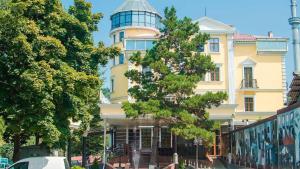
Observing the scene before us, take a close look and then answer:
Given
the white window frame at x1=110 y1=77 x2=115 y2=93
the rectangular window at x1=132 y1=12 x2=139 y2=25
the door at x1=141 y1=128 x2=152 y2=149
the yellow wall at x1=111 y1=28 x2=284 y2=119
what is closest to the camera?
the door at x1=141 y1=128 x2=152 y2=149

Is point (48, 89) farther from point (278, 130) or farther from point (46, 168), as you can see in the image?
point (278, 130)

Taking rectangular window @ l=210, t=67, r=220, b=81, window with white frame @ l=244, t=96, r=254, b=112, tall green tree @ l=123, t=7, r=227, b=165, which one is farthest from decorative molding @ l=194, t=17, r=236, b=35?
tall green tree @ l=123, t=7, r=227, b=165

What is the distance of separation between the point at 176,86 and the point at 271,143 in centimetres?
835

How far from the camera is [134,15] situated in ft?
169

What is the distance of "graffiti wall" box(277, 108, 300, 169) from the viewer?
17.6 metres

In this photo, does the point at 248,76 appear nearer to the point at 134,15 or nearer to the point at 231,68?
the point at 231,68

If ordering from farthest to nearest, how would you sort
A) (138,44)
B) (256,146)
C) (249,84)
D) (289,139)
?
(249,84), (138,44), (256,146), (289,139)

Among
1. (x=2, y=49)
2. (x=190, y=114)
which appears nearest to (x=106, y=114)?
(x=190, y=114)

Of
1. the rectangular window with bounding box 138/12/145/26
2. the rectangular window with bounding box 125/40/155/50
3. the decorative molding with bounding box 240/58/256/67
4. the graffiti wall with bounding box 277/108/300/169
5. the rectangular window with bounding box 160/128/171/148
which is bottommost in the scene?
the rectangular window with bounding box 160/128/171/148

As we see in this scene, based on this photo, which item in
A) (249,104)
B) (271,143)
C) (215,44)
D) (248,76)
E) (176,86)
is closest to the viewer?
(271,143)

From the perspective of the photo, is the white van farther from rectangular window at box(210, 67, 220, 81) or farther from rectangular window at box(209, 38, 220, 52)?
rectangular window at box(209, 38, 220, 52)

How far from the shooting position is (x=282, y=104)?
45.9 metres

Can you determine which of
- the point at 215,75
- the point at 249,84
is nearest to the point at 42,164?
the point at 215,75

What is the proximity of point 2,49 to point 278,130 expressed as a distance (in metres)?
12.6
